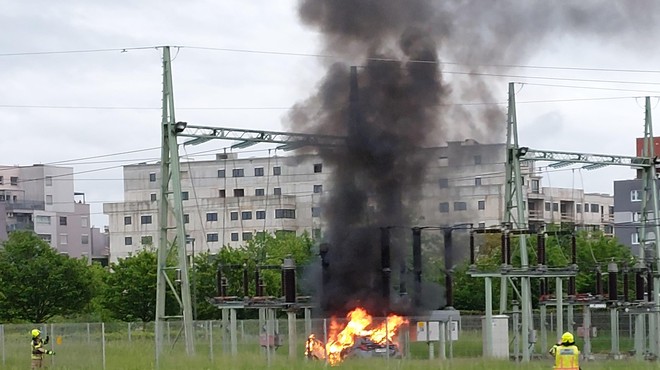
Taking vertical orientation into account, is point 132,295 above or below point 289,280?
below

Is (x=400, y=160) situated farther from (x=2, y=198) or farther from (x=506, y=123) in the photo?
(x=2, y=198)

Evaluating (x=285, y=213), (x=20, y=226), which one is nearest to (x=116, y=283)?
(x=285, y=213)

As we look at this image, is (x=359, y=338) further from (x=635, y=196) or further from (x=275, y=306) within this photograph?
(x=635, y=196)

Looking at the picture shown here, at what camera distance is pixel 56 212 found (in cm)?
15600

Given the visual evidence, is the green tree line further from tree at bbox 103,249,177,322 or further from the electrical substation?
the electrical substation

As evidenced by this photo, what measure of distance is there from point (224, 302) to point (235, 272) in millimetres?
30191

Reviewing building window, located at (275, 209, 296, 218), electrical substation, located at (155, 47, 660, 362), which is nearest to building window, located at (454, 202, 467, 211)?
electrical substation, located at (155, 47, 660, 362)

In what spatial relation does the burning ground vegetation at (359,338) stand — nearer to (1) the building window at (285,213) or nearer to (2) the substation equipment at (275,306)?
(2) the substation equipment at (275,306)

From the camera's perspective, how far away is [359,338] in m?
53.9

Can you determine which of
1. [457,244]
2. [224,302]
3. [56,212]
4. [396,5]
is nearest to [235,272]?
[457,244]

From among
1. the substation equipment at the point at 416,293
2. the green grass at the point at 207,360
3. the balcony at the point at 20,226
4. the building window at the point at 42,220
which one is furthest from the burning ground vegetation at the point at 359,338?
the building window at the point at 42,220

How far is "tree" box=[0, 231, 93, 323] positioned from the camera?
85500mm

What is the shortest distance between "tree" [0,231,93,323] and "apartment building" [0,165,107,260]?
206ft

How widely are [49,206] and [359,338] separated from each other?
111 meters
